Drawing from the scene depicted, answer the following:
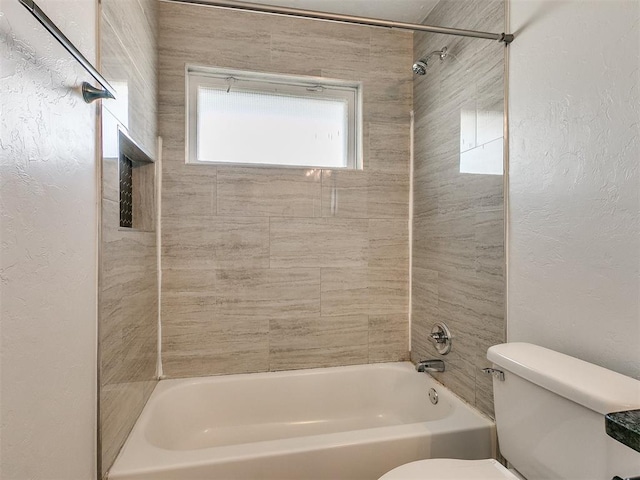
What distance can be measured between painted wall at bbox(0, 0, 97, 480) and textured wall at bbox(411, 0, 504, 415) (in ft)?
4.77

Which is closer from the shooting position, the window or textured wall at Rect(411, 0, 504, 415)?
textured wall at Rect(411, 0, 504, 415)

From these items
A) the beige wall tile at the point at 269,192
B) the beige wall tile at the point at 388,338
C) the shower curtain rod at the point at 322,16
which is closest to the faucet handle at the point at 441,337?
the beige wall tile at the point at 388,338

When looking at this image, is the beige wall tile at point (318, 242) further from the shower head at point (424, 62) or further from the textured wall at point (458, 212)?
the shower head at point (424, 62)

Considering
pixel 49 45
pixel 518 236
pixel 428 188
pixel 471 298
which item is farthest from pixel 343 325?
pixel 49 45

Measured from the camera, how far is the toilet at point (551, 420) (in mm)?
812

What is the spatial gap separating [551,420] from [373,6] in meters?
2.08

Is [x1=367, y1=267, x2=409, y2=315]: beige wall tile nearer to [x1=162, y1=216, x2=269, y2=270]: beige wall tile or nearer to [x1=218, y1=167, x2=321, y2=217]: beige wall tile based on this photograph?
[x1=218, y1=167, x2=321, y2=217]: beige wall tile

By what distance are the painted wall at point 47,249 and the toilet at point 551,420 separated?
35.4 inches

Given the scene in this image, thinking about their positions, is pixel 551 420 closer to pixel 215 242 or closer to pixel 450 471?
pixel 450 471

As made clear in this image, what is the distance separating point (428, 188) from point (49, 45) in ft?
5.71

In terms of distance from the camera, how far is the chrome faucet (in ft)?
6.03

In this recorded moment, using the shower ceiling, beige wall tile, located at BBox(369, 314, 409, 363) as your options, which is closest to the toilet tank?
beige wall tile, located at BBox(369, 314, 409, 363)

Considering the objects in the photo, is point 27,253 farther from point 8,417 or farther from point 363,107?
point 363,107

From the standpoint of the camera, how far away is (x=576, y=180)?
110 cm
